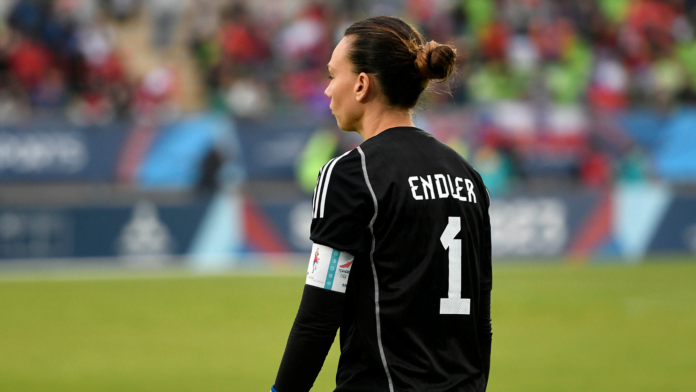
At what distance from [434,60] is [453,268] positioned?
0.55 meters

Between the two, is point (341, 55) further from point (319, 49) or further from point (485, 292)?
point (319, 49)

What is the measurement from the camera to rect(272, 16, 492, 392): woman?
227 cm

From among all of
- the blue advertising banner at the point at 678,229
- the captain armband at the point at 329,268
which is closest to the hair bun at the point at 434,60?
the captain armband at the point at 329,268

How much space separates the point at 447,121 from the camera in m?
14.2

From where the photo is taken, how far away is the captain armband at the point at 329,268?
7.43 feet

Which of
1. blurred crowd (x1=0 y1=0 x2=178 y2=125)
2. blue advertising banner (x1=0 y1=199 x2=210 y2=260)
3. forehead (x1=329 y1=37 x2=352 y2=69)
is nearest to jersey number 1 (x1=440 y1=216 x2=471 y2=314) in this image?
forehead (x1=329 y1=37 x2=352 y2=69)

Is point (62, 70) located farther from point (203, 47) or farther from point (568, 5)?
point (568, 5)

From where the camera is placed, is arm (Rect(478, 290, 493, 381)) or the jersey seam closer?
the jersey seam

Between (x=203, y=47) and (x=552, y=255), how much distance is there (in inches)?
283

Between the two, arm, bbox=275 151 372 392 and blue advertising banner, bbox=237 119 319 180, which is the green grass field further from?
arm, bbox=275 151 372 392

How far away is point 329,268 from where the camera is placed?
2268 millimetres

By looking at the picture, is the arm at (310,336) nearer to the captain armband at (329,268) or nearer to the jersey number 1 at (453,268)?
the captain armband at (329,268)

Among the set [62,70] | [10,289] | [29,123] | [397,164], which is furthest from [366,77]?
[62,70]

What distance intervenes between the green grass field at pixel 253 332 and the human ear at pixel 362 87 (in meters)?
4.25
